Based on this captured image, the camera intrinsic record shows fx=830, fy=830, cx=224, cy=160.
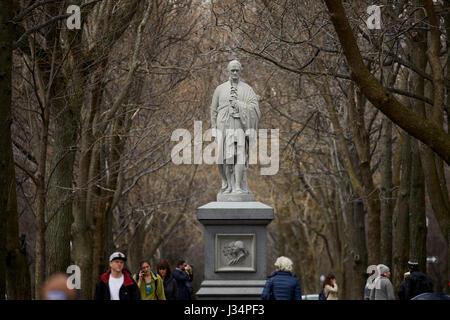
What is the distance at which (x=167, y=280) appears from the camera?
13.6 m

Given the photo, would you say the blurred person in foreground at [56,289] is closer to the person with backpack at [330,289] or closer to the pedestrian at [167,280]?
the pedestrian at [167,280]

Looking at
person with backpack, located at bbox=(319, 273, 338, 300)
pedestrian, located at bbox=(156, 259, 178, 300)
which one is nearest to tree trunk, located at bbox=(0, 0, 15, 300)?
pedestrian, located at bbox=(156, 259, 178, 300)

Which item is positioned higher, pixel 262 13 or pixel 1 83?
pixel 262 13

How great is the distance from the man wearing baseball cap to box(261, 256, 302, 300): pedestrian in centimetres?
244

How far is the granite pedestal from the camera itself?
13.5m

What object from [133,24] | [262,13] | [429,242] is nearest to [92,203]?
[133,24]

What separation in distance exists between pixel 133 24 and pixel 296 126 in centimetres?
1115

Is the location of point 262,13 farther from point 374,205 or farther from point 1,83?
point 1,83

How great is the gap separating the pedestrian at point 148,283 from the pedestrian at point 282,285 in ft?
5.20

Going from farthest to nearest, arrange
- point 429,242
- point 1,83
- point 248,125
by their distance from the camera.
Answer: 1. point 429,242
2. point 248,125
3. point 1,83

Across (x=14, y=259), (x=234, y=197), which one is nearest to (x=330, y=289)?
(x=234, y=197)

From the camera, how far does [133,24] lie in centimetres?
1862
